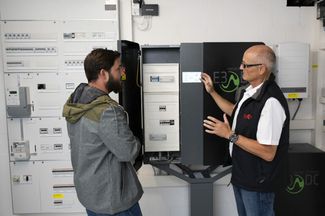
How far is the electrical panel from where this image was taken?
2473 millimetres

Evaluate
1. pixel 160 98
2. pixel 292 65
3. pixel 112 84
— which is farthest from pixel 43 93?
pixel 292 65

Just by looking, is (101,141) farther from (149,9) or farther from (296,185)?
(296,185)

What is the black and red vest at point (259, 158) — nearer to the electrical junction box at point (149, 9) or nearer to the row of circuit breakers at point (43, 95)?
the row of circuit breakers at point (43, 95)

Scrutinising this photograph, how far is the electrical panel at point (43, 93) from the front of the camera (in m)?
2.47

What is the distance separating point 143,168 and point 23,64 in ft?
4.58

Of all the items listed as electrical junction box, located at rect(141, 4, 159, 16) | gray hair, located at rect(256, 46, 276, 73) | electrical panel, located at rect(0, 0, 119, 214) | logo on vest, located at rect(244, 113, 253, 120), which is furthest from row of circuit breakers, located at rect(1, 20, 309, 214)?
logo on vest, located at rect(244, 113, 253, 120)

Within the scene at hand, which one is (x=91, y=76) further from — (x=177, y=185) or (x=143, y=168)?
(x=177, y=185)

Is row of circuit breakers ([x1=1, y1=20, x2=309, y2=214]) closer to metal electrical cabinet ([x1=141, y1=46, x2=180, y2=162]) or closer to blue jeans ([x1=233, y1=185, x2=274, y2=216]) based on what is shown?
metal electrical cabinet ([x1=141, y1=46, x2=180, y2=162])

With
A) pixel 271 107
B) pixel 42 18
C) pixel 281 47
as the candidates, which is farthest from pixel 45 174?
pixel 281 47

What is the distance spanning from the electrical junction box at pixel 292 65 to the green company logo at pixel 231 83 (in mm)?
623

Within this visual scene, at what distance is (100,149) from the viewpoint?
141 centimetres

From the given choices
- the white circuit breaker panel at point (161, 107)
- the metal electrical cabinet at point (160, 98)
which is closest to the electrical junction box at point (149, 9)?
the metal electrical cabinet at point (160, 98)

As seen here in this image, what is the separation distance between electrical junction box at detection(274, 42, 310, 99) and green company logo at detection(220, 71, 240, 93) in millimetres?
623

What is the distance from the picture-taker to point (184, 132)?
2031mm
